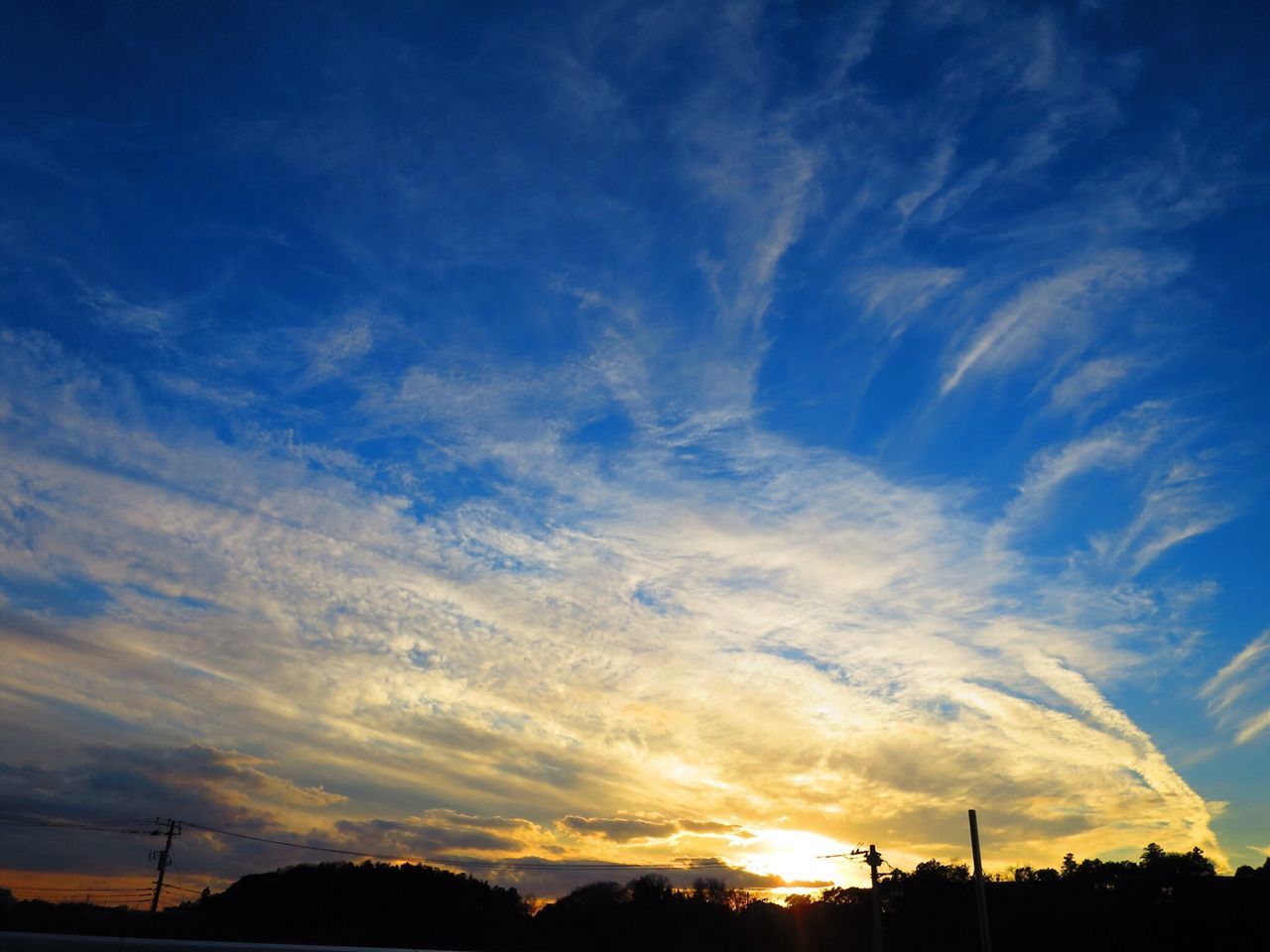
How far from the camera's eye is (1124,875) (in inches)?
2975

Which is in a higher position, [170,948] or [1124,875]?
[1124,875]

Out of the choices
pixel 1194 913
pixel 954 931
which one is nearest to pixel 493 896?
pixel 954 931

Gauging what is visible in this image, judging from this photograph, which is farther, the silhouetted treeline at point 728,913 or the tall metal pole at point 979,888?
Result: the silhouetted treeline at point 728,913

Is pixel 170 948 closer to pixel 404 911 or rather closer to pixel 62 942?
pixel 62 942

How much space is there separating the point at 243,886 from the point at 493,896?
85.6ft

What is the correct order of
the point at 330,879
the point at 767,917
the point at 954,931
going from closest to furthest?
the point at 954,931 < the point at 330,879 < the point at 767,917

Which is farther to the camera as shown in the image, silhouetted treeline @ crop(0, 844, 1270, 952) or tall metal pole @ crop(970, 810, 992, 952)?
silhouetted treeline @ crop(0, 844, 1270, 952)

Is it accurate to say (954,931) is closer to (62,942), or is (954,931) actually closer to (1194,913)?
(1194,913)

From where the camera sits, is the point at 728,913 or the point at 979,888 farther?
the point at 728,913

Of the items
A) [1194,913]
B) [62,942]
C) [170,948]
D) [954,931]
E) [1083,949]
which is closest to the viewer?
[62,942]

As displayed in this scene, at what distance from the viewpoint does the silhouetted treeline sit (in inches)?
2576

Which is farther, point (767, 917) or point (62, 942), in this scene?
point (767, 917)

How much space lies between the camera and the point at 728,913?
9919 cm

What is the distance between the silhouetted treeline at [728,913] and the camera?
215 feet
